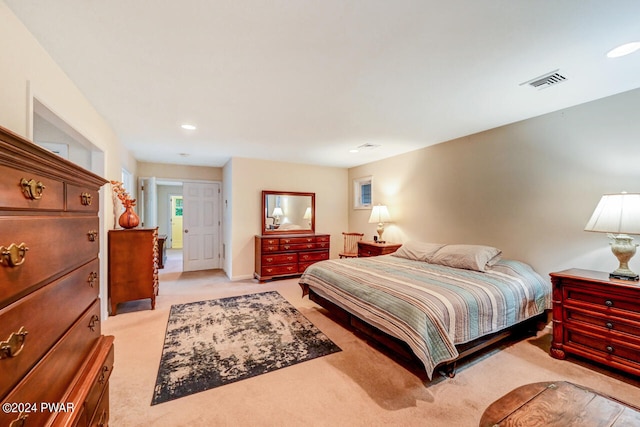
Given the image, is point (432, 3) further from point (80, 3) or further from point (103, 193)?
point (103, 193)

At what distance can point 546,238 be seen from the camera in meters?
2.96

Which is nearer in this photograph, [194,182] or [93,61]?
[93,61]

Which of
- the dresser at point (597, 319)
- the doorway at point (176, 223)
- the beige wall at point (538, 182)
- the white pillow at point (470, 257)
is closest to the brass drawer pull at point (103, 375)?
the white pillow at point (470, 257)

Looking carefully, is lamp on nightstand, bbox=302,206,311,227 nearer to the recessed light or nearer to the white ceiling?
the white ceiling

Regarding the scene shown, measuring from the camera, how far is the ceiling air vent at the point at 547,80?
7.04ft

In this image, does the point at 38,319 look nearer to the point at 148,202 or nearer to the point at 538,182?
the point at 538,182

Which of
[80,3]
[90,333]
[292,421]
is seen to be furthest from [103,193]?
[292,421]

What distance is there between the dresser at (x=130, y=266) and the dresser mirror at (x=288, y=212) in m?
2.21

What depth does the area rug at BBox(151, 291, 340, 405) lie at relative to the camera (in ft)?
6.91

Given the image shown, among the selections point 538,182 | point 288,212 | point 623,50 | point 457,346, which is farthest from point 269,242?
point 623,50

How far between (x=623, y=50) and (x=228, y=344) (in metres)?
3.97

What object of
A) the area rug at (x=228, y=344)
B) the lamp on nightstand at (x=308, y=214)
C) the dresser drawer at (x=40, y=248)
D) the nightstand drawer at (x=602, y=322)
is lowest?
the area rug at (x=228, y=344)

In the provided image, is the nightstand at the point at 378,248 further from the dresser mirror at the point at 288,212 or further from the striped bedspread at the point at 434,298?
the dresser mirror at the point at 288,212

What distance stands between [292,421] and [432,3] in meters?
2.59
